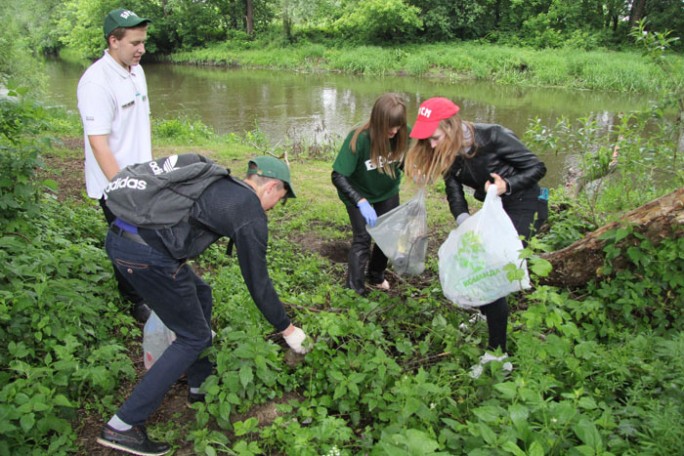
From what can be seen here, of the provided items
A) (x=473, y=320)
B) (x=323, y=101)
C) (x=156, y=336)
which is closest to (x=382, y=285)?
(x=473, y=320)

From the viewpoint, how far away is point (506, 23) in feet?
86.9

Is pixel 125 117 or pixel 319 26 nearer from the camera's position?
pixel 125 117

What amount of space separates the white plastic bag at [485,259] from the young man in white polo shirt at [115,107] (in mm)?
1899

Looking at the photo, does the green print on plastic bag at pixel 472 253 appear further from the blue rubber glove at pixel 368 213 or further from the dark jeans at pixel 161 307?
the dark jeans at pixel 161 307

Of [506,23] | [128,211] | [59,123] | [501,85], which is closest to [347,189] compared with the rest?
[128,211]

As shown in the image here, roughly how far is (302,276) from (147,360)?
4.69ft

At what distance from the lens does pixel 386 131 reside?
3227 millimetres

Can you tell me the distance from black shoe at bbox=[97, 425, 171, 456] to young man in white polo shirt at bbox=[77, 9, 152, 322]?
3.43ft

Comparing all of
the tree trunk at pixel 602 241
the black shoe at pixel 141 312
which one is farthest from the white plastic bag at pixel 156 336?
the tree trunk at pixel 602 241

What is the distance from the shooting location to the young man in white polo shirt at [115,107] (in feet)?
9.39

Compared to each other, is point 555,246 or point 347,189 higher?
point 347,189

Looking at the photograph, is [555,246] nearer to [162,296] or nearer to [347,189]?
[347,189]

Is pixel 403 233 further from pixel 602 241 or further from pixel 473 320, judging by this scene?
pixel 602 241

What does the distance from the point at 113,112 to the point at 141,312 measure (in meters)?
1.19
